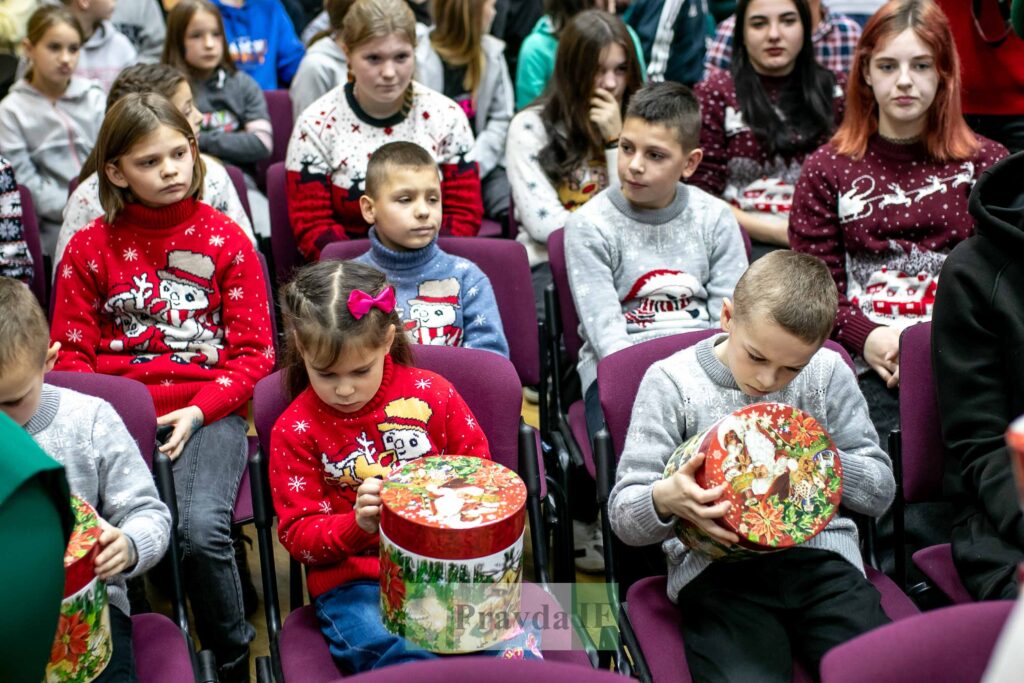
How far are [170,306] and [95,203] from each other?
19.0 inches

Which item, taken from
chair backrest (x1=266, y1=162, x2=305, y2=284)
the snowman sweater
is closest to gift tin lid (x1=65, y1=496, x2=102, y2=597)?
the snowman sweater

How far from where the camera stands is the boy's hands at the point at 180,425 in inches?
88.8

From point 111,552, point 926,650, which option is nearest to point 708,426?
point 926,650

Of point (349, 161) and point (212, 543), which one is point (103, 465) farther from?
point (349, 161)

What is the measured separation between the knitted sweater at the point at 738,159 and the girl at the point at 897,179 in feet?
1.72

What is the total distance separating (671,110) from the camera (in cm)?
260

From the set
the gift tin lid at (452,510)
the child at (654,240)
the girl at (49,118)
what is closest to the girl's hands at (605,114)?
the child at (654,240)

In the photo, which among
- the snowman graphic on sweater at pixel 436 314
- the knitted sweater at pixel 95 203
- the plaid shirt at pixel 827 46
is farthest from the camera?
the plaid shirt at pixel 827 46

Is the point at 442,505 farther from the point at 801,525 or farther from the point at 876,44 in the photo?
the point at 876,44

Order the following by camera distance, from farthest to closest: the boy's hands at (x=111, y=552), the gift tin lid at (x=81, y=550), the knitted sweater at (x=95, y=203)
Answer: the knitted sweater at (x=95, y=203) < the boy's hands at (x=111, y=552) < the gift tin lid at (x=81, y=550)

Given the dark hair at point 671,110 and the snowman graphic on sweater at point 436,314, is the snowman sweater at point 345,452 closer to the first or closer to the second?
the snowman graphic on sweater at point 436,314

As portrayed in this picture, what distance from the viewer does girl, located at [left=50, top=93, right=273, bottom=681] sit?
2361 millimetres

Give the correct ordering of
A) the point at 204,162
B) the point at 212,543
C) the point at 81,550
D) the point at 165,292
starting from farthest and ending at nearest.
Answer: the point at 204,162, the point at 165,292, the point at 212,543, the point at 81,550

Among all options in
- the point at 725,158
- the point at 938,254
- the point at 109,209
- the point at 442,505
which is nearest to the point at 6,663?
the point at 442,505
